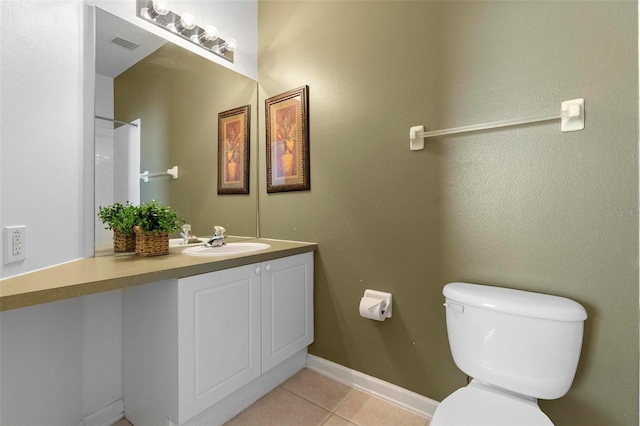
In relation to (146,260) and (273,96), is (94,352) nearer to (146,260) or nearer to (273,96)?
(146,260)

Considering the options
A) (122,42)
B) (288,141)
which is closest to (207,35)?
(122,42)

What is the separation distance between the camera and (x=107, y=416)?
138 cm

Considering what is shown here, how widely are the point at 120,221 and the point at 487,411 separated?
1.64 m

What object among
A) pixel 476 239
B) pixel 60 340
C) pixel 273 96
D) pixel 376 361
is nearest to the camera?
→ pixel 60 340

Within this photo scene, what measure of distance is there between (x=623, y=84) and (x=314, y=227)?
1476 mm

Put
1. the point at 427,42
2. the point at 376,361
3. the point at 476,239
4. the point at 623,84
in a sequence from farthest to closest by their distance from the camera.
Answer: the point at 376,361 < the point at 427,42 < the point at 476,239 < the point at 623,84

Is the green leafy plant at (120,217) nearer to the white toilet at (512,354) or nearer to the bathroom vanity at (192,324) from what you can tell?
the bathroom vanity at (192,324)

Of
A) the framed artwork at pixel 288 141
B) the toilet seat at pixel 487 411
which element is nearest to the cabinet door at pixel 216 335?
the framed artwork at pixel 288 141

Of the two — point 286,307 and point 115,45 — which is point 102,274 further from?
point 115,45

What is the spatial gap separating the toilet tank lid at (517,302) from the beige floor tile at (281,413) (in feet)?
3.01

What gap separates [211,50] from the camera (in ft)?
6.15

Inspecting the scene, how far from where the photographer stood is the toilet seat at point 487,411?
0.89 metres

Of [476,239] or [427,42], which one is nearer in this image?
[476,239]

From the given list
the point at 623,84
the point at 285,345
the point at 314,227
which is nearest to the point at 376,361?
the point at 285,345
